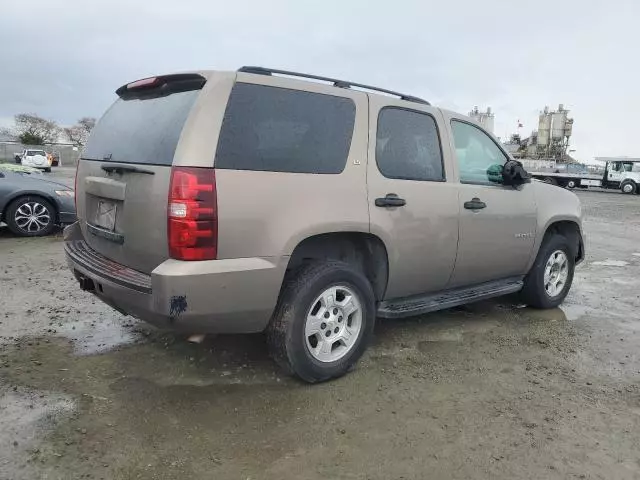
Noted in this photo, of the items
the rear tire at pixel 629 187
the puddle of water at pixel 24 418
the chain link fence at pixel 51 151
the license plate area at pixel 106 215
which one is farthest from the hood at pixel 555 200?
the chain link fence at pixel 51 151

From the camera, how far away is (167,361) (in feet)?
12.5

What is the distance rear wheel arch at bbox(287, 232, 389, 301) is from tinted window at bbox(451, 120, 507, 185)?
3.55ft

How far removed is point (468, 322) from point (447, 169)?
155 centimetres

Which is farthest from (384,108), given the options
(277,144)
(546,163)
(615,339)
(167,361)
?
(546,163)

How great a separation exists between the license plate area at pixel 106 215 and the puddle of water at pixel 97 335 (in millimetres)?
1040

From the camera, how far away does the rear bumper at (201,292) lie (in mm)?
2924

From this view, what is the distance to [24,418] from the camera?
9.80 ft

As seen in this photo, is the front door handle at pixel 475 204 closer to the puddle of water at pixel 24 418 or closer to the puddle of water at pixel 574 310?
the puddle of water at pixel 574 310

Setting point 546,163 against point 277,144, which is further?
point 546,163

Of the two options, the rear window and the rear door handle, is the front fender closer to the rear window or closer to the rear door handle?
the rear door handle

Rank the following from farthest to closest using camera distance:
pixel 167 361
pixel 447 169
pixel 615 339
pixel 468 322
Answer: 1. pixel 468 322
2. pixel 615 339
3. pixel 447 169
4. pixel 167 361

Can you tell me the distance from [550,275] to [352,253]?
2682 millimetres

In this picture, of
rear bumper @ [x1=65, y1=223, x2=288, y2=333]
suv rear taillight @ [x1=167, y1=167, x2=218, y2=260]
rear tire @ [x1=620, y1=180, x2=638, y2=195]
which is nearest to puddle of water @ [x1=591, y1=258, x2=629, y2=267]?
rear bumper @ [x1=65, y1=223, x2=288, y2=333]

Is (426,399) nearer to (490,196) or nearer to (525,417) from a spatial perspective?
(525,417)
